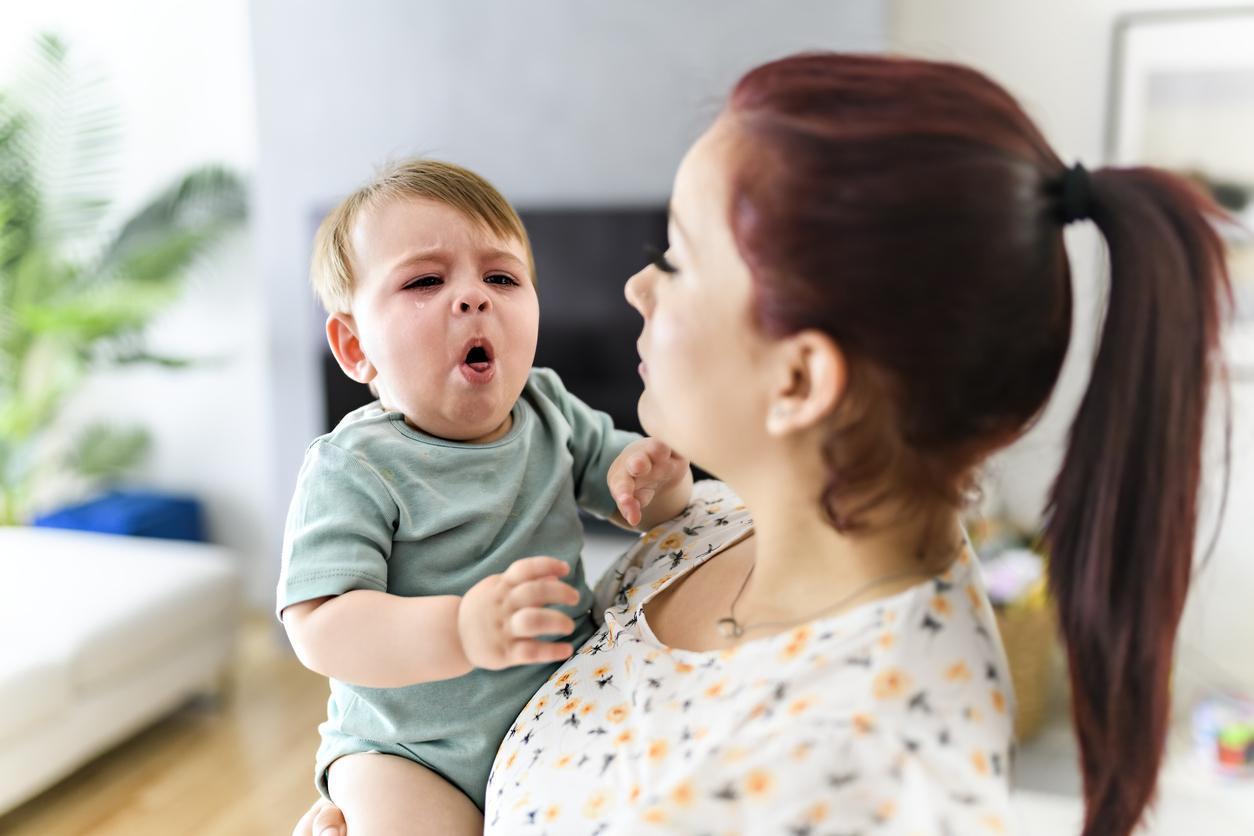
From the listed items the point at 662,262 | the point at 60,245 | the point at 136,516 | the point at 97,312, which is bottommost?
the point at 136,516

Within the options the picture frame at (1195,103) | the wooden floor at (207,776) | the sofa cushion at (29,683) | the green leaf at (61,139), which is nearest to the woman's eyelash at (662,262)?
the wooden floor at (207,776)

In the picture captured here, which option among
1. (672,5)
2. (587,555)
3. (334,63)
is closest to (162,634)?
(587,555)

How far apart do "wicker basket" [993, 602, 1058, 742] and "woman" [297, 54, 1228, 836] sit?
233cm

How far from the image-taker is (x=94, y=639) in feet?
10.00

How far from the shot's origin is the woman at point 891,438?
2.14ft

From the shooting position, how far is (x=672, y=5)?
10.5ft

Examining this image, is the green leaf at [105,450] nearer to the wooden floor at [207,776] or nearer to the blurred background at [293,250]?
the blurred background at [293,250]

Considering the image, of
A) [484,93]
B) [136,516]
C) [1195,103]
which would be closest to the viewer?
[1195,103]

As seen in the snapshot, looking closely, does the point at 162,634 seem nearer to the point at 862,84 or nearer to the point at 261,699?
the point at 261,699

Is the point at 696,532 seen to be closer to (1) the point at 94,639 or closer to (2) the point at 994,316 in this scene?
(2) the point at 994,316

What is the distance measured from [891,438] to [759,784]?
0.23 metres

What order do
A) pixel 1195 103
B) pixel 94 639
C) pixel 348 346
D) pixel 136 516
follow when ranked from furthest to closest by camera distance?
pixel 136 516 < pixel 1195 103 < pixel 94 639 < pixel 348 346

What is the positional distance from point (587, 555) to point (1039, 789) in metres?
1.46

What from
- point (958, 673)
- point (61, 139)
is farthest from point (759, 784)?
point (61, 139)
